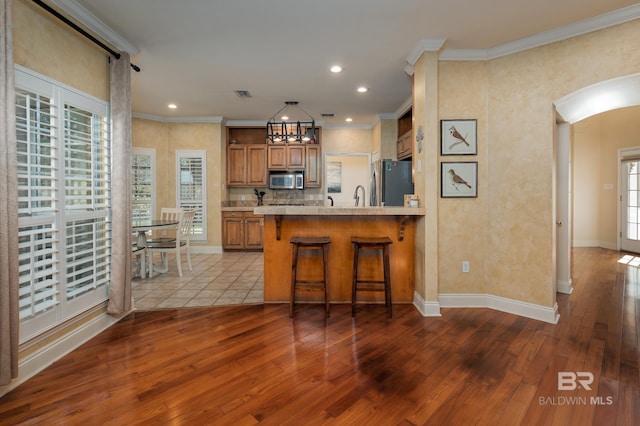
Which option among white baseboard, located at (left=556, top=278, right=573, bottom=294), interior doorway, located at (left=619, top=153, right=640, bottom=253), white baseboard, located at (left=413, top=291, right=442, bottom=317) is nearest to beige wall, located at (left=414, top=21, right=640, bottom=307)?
white baseboard, located at (left=413, top=291, right=442, bottom=317)

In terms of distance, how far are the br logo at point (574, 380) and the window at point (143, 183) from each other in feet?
21.4

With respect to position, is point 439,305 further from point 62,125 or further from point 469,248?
point 62,125

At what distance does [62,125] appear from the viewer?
7.49ft

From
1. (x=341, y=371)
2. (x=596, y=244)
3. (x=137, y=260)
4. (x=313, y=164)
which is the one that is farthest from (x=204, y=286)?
(x=596, y=244)

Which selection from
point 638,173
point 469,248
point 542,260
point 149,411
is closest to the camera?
point 149,411

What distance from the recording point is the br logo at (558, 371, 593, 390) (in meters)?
1.83

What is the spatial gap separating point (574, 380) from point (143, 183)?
22.4 feet

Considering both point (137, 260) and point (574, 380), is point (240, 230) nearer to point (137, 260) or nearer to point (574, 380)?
point (137, 260)

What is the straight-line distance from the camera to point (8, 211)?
1.72 metres

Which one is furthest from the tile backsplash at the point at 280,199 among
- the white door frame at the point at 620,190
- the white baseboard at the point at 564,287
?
the white door frame at the point at 620,190

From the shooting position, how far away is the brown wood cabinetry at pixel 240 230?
6254 mm

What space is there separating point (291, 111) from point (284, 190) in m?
1.86

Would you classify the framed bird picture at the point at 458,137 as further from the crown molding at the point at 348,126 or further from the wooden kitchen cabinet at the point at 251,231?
the wooden kitchen cabinet at the point at 251,231

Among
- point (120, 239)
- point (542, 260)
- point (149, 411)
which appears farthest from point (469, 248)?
point (120, 239)
